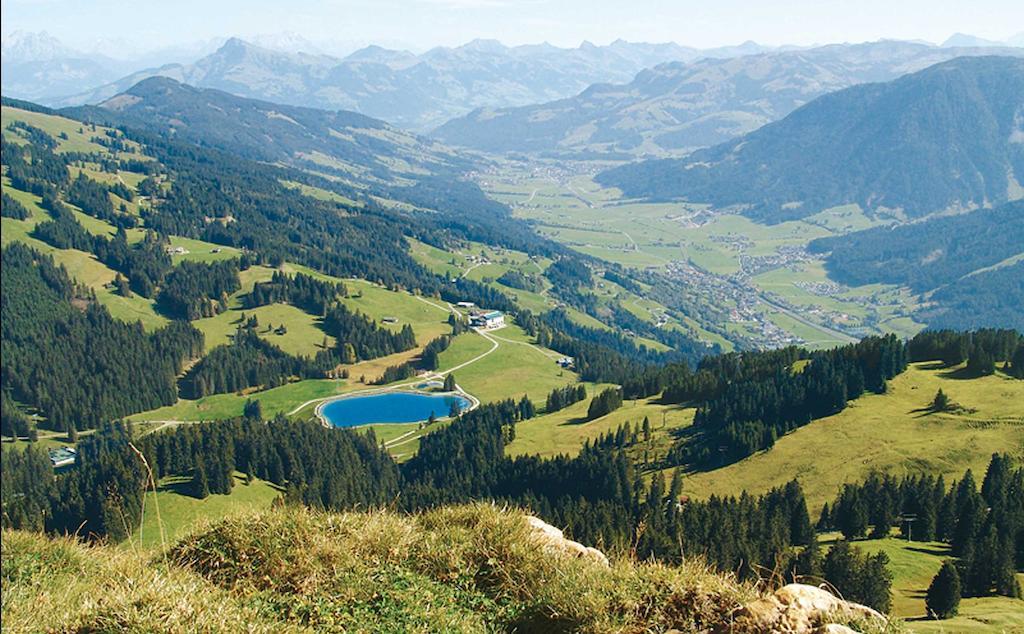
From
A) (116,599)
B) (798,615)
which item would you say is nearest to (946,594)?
(798,615)

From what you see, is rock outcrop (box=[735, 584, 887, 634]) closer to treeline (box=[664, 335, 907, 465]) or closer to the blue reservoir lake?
treeline (box=[664, 335, 907, 465])

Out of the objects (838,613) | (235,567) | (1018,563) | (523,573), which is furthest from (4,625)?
→ (1018,563)

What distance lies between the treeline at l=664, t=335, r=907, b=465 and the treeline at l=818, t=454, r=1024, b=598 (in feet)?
83.0

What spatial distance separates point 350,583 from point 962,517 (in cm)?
6617

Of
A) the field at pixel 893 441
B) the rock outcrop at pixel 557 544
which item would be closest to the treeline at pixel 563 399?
the field at pixel 893 441

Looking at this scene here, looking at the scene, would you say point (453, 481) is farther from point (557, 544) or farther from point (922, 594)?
point (557, 544)

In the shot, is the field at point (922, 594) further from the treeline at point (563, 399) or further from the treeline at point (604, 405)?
the treeline at point (563, 399)

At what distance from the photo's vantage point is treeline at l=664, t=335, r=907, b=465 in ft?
355

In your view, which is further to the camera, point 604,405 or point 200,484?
point 604,405

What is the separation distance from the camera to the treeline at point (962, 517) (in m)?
48.1

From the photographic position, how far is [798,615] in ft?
46.1

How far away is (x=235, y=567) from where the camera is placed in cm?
1667

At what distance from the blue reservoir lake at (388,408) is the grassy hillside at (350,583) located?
156m

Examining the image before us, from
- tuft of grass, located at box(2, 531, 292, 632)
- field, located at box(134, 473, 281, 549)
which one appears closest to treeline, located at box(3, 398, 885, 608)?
field, located at box(134, 473, 281, 549)
